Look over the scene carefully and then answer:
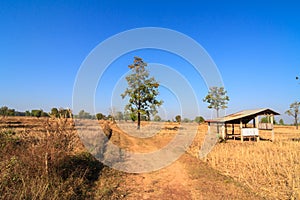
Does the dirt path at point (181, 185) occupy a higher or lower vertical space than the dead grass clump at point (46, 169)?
lower

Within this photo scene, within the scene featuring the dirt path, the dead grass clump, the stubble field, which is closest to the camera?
the dead grass clump

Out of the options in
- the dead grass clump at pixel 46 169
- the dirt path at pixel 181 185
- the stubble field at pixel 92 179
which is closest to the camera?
the dead grass clump at pixel 46 169

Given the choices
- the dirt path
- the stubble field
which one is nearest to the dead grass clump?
the stubble field

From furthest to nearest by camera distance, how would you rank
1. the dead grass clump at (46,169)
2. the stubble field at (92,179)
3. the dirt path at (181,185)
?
the dirt path at (181,185)
the stubble field at (92,179)
the dead grass clump at (46,169)

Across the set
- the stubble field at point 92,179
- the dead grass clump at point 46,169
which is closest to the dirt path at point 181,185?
the stubble field at point 92,179

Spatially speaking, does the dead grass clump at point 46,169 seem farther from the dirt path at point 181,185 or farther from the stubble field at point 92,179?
the dirt path at point 181,185

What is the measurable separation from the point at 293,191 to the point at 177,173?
3161 millimetres

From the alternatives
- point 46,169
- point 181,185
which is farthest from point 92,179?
point 181,185

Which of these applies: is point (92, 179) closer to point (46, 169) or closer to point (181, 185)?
point (46, 169)

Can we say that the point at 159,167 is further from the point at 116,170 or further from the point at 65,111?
the point at 65,111

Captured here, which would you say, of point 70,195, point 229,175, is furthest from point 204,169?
point 70,195

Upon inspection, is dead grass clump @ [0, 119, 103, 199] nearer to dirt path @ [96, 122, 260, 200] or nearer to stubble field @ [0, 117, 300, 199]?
stubble field @ [0, 117, 300, 199]

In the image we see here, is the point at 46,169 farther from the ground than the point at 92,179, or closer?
farther from the ground

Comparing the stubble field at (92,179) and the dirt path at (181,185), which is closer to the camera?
the stubble field at (92,179)
